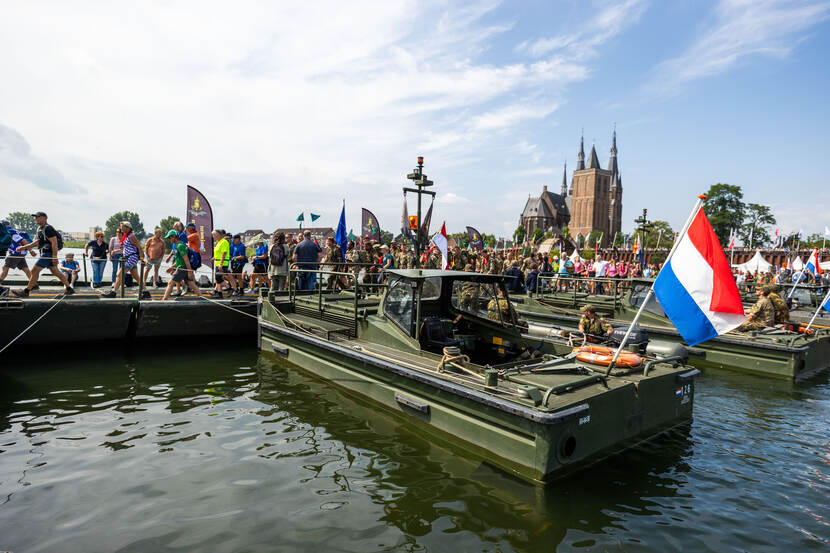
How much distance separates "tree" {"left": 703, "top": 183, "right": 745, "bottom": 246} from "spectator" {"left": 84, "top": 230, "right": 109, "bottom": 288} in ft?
291

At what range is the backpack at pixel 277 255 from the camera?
515 inches

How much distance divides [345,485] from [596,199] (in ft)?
463

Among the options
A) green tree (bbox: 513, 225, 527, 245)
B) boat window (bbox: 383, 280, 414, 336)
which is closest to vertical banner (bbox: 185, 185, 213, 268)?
boat window (bbox: 383, 280, 414, 336)

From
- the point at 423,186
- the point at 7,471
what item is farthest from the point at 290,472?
the point at 423,186

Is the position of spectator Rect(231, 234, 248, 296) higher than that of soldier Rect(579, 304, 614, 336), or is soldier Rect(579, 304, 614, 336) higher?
spectator Rect(231, 234, 248, 296)

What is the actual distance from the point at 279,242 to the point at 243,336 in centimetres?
275

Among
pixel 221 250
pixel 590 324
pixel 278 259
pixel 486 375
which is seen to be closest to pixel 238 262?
pixel 221 250

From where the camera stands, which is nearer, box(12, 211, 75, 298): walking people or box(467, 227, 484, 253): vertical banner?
box(12, 211, 75, 298): walking people

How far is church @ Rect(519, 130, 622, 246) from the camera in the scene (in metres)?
135

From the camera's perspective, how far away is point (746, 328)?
37.7ft

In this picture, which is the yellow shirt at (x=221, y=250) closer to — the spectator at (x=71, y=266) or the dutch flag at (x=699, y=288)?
the spectator at (x=71, y=266)

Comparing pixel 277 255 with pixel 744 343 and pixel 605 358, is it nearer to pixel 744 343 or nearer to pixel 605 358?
pixel 605 358

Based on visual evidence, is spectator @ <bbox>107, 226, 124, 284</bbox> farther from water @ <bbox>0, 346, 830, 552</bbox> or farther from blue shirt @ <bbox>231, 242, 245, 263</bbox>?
water @ <bbox>0, 346, 830, 552</bbox>

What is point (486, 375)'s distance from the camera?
567 cm
